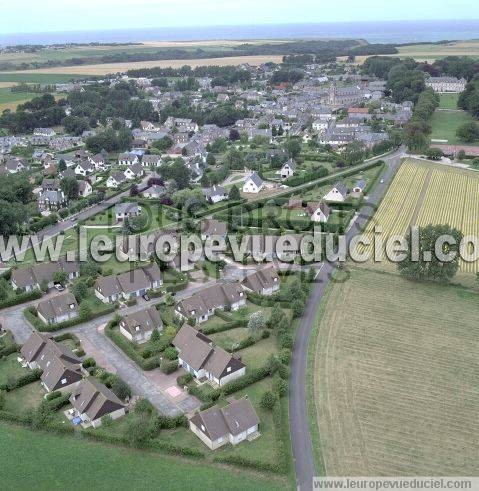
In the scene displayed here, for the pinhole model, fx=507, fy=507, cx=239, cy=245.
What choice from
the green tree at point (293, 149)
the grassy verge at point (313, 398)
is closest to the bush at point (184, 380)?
the grassy verge at point (313, 398)

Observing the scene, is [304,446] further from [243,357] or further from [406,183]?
[406,183]

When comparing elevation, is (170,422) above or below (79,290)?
below

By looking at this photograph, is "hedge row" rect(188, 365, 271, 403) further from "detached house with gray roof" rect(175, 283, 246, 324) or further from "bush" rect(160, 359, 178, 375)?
"detached house with gray roof" rect(175, 283, 246, 324)

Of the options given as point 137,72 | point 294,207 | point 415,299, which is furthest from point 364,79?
point 415,299

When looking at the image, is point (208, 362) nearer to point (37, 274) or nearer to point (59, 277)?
point (59, 277)

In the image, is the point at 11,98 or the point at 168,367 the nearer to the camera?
the point at 168,367

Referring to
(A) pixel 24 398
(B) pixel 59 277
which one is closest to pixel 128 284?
(B) pixel 59 277

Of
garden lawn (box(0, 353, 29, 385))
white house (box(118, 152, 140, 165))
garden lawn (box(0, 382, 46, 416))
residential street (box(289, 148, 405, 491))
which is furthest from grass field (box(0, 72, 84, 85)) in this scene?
garden lawn (box(0, 382, 46, 416))
